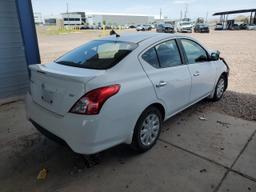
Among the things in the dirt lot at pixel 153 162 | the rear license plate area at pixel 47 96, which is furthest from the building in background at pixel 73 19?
the rear license plate area at pixel 47 96

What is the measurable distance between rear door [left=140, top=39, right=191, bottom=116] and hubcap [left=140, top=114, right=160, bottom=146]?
27 centimetres

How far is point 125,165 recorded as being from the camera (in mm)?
2729

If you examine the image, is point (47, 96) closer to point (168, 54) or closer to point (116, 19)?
point (168, 54)

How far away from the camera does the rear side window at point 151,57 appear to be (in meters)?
2.80

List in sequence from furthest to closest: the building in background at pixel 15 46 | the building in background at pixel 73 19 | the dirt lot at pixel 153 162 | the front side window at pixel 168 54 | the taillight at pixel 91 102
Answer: the building in background at pixel 73 19 < the building in background at pixel 15 46 < the front side window at pixel 168 54 < the dirt lot at pixel 153 162 < the taillight at pixel 91 102

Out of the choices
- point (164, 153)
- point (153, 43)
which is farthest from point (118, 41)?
point (164, 153)

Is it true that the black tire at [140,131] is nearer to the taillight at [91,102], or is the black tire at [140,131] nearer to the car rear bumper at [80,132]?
the car rear bumper at [80,132]

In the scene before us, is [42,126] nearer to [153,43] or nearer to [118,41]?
[118,41]

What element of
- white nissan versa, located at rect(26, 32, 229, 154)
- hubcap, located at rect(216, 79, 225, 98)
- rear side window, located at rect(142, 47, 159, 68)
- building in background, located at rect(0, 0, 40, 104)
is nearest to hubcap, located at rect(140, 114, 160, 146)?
white nissan versa, located at rect(26, 32, 229, 154)

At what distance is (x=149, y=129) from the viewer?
2951 mm

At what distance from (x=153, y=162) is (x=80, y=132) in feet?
3.67

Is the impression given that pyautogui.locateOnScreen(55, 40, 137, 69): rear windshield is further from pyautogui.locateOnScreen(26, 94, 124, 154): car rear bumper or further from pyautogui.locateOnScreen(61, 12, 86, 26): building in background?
pyautogui.locateOnScreen(61, 12, 86, 26): building in background

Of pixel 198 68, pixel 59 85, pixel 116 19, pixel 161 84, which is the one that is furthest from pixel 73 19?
pixel 59 85

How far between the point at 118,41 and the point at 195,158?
6.36ft
